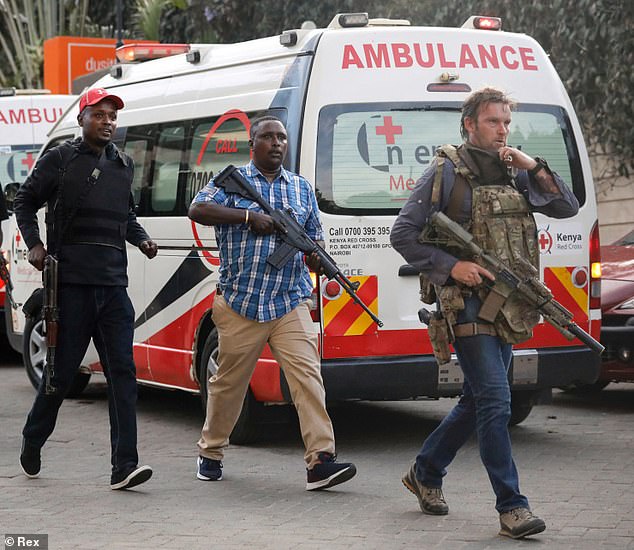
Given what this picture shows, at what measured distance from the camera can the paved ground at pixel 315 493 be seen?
5.83 m

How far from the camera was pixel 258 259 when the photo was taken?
6918mm

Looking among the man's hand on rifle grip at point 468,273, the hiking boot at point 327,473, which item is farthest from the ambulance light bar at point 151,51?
the man's hand on rifle grip at point 468,273

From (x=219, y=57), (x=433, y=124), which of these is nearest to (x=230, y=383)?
(x=433, y=124)

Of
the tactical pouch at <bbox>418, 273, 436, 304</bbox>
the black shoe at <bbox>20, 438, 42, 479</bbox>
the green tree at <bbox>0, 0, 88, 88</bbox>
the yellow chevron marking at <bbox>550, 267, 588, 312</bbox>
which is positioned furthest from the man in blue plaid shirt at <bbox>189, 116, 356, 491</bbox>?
the green tree at <bbox>0, 0, 88, 88</bbox>

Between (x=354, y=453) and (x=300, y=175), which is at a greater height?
(x=300, y=175)

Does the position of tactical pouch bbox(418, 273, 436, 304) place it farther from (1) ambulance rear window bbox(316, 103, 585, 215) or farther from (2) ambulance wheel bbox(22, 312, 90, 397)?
(2) ambulance wheel bbox(22, 312, 90, 397)

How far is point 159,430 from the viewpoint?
904cm

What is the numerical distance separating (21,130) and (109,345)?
744 centimetres

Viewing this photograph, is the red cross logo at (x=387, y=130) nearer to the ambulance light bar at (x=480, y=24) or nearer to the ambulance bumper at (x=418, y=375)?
the ambulance light bar at (x=480, y=24)

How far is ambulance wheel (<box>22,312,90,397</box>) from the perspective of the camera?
34.8 feet

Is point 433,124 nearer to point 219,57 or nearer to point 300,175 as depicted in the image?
point 300,175

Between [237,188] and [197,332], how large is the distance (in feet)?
5.96

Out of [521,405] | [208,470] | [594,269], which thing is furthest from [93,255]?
[521,405]

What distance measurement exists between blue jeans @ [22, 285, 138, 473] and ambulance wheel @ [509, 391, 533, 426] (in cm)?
283
